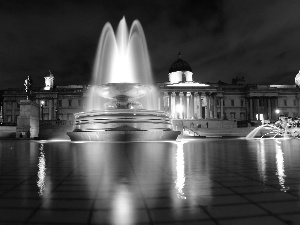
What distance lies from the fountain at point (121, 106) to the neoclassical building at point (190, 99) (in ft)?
141

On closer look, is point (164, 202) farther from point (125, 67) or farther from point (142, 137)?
point (125, 67)

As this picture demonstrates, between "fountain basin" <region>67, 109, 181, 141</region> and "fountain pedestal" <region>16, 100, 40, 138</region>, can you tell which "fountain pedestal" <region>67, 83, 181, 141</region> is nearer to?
"fountain basin" <region>67, 109, 181, 141</region>

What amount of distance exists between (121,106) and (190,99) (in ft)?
181

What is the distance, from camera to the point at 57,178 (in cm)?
442

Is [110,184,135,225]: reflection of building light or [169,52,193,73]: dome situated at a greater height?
[169,52,193,73]: dome

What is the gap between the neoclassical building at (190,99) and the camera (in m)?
76.2

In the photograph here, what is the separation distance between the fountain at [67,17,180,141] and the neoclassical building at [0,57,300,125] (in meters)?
42.8

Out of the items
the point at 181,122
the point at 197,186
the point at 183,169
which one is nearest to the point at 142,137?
the point at 183,169

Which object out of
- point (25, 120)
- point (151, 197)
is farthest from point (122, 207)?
point (25, 120)

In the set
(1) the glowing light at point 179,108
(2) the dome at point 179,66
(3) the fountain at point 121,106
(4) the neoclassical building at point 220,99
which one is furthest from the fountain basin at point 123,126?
(2) the dome at point 179,66

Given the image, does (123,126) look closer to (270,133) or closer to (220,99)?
(270,133)

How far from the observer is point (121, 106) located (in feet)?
75.9

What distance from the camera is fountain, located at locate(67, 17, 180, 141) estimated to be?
17.8 metres

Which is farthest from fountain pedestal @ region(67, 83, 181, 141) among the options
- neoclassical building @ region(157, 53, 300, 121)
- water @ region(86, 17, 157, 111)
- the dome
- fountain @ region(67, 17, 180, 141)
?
the dome
